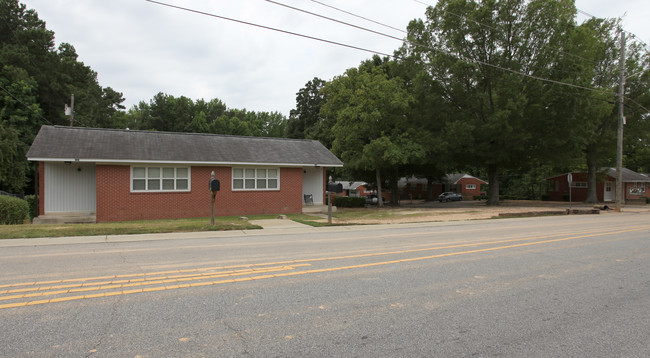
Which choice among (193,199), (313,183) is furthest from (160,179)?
(313,183)

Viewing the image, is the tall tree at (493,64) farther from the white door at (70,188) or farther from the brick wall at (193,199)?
the white door at (70,188)

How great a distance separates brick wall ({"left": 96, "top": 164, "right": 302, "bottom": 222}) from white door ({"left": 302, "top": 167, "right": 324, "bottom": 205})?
2.02 metres

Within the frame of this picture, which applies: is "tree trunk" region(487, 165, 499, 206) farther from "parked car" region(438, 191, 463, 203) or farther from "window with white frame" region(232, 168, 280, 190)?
"window with white frame" region(232, 168, 280, 190)

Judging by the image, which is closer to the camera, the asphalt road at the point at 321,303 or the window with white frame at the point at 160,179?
the asphalt road at the point at 321,303

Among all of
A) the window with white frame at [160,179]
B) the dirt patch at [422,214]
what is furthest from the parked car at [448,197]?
the window with white frame at [160,179]

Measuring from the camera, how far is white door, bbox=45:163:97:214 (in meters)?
17.9

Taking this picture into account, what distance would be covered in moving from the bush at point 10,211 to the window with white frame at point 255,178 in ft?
30.2

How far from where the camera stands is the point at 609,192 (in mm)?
45656

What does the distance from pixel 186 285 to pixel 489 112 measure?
32.0 metres

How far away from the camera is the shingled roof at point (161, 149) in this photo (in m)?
17.5

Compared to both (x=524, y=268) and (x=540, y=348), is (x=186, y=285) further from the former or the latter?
(x=524, y=268)

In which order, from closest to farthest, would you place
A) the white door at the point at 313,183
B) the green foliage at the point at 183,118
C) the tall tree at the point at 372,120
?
the white door at the point at 313,183 → the tall tree at the point at 372,120 → the green foliage at the point at 183,118

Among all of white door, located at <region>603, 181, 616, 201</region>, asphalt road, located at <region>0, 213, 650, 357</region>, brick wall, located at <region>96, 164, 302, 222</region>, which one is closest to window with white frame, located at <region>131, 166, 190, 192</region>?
brick wall, located at <region>96, 164, 302, 222</region>

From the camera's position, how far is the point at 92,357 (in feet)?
11.4
